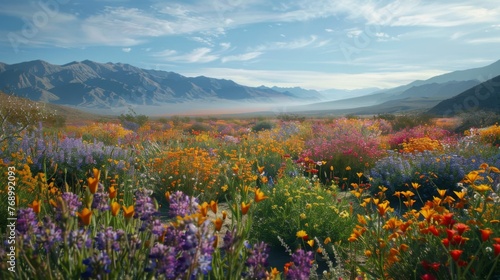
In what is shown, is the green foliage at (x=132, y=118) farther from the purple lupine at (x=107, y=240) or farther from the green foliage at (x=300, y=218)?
the purple lupine at (x=107, y=240)

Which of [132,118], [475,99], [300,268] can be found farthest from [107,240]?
[475,99]

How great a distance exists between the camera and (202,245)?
1791 mm

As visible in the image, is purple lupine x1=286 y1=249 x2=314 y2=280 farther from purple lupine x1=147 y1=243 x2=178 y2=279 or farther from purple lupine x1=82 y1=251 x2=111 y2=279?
purple lupine x1=82 y1=251 x2=111 y2=279

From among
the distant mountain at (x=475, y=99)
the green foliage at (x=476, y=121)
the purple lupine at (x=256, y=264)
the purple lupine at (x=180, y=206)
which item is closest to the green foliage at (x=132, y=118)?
the green foliage at (x=476, y=121)

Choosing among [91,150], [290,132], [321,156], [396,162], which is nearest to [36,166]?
[91,150]

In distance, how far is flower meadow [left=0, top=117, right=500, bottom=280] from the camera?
1.94 metres

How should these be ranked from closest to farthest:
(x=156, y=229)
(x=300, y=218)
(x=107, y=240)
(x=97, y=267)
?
(x=97, y=267) → (x=107, y=240) → (x=156, y=229) → (x=300, y=218)

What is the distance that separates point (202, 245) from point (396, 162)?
672 cm

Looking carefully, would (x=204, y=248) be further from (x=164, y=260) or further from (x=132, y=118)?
(x=132, y=118)

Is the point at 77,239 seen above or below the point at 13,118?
below

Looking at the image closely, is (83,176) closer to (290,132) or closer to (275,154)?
(275,154)

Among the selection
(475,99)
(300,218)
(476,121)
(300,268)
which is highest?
(475,99)

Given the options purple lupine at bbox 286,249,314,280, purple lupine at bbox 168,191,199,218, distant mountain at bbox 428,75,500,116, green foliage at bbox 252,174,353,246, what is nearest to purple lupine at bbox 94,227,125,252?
purple lupine at bbox 168,191,199,218

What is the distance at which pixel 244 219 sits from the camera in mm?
2281
